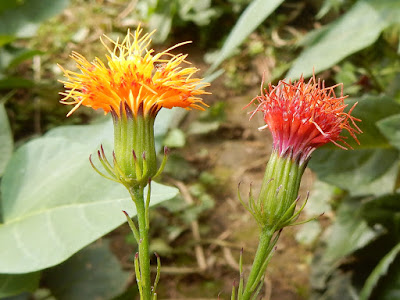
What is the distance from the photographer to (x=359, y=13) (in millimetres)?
1075

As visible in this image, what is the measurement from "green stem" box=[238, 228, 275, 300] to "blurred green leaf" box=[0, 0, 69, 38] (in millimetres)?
1205

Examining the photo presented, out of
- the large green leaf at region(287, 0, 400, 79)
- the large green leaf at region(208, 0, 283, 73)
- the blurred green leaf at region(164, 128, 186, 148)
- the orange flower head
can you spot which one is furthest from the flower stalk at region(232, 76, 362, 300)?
the blurred green leaf at region(164, 128, 186, 148)

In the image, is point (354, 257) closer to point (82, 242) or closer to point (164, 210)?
point (164, 210)

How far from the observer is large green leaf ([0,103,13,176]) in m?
0.95

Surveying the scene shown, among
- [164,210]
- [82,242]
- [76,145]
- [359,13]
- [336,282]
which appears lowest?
[336,282]

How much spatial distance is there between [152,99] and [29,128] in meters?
1.27

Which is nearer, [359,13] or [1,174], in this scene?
[1,174]

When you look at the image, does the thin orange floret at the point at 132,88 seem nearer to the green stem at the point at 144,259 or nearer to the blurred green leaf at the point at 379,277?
the green stem at the point at 144,259

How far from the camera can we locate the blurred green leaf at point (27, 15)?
1.45 metres

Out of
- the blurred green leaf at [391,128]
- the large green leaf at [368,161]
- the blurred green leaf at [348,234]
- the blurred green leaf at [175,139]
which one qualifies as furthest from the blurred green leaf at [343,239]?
the blurred green leaf at [175,139]

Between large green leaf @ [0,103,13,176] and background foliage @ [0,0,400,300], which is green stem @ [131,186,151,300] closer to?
background foliage @ [0,0,400,300]

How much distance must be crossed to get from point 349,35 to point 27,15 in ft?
3.21

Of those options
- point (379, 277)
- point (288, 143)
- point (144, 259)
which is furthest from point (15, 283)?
point (379, 277)

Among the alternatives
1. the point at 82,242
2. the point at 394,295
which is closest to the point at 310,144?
the point at 82,242
